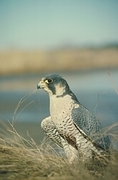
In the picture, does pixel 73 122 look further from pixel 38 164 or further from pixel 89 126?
pixel 38 164

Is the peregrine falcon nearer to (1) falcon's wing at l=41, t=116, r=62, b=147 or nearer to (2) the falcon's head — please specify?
(2) the falcon's head

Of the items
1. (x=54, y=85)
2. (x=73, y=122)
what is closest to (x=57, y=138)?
(x=73, y=122)

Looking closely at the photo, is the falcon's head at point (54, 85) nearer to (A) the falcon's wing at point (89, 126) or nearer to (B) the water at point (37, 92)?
(A) the falcon's wing at point (89, 126)

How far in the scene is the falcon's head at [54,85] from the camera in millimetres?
3398

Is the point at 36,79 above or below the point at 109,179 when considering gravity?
above

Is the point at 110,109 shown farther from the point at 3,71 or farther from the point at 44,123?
the point at 3,71

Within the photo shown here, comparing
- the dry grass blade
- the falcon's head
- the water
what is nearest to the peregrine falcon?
the falcon's head

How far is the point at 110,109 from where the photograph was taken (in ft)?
13.0

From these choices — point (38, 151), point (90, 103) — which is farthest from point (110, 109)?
Answer: point (38, 151)

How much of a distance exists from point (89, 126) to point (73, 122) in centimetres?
12

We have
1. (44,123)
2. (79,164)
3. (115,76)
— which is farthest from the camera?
(115,76)

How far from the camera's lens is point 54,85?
3418 millimetres

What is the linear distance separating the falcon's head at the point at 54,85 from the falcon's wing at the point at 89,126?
0.54ft

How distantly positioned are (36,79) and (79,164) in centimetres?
148
